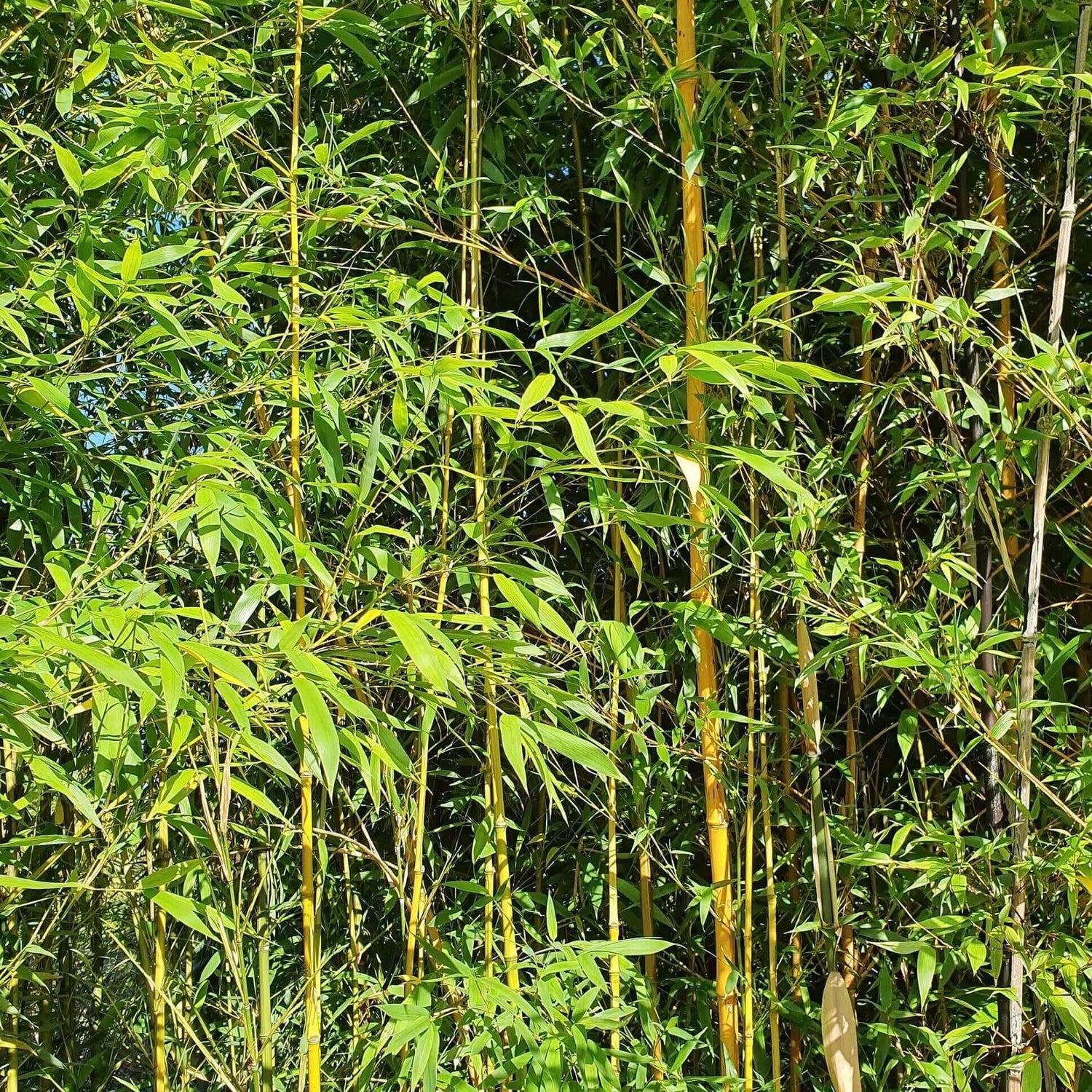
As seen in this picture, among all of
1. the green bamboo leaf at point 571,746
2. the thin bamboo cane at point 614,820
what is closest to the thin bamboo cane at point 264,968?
the thin bamboo cane at point 614,820

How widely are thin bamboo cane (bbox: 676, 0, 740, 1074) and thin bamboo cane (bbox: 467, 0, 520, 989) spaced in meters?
0.31

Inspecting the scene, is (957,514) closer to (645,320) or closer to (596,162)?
(645,320)

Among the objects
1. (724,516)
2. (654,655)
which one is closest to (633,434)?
(724,516)

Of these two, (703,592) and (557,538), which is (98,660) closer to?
(703,592)

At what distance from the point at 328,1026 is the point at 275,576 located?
959 millimetres

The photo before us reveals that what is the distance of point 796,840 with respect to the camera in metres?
1.87

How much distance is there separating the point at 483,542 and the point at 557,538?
616 mm

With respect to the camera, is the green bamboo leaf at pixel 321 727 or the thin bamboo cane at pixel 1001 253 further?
the thin bamboo cane at pixel 1001 253

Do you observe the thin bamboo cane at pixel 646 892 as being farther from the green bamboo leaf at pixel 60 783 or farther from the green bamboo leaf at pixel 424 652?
the green bamboo leaf at pixel 60 783

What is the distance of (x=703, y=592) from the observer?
178cm

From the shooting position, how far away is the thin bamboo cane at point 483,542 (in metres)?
1.52

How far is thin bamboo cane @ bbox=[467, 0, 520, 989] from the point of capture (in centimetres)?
152

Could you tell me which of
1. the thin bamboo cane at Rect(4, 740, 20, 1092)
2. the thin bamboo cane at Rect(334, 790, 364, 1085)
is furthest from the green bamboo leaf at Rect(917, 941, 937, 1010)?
the thin bamboo cane at Rect(4, 740, 20, 1092)

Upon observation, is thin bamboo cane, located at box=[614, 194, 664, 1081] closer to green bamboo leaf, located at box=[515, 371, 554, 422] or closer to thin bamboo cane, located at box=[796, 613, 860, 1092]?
thin bamboo cane, located at box=[796, 613, 860, 1092]
